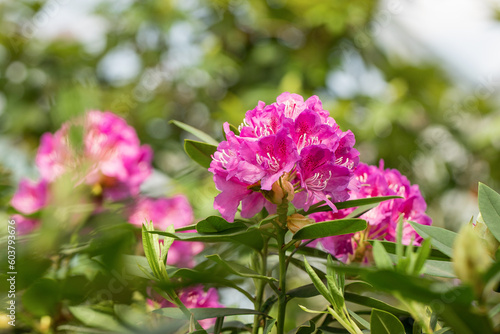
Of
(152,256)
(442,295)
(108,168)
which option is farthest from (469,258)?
(108,168)

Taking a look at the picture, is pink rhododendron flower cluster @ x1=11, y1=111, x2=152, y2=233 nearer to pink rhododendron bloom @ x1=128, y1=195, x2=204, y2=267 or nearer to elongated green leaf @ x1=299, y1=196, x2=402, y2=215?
pink rhododendron bloom @ x1=128, y1=195, x2=204, y2=267

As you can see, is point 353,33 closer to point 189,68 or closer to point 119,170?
point 189,68

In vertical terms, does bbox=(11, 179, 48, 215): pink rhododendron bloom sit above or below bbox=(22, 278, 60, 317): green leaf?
below

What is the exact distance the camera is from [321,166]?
436 millimetres

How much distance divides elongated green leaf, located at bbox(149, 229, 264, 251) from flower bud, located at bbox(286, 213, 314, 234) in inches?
1.1

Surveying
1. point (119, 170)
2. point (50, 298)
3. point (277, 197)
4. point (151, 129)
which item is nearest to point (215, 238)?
point (277, 197)

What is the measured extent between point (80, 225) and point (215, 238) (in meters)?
0.16

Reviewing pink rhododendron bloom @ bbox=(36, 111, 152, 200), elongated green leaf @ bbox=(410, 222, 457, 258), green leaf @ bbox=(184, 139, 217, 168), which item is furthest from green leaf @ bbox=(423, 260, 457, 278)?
pink rhododendron bloom @ bbox=(36, 111, 152, 200)

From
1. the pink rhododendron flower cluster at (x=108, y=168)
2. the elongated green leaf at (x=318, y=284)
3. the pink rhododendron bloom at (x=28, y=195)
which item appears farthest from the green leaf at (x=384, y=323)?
the pink rhododendron bloom at (x=28, y=195)

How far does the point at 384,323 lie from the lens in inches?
14.1

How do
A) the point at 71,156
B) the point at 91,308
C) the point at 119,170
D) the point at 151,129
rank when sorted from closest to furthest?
the point at 71,156 < the point at 91,308 < the point at 119,170 < the point at 151,129

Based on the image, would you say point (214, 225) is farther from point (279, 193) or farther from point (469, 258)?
point (469, 258)

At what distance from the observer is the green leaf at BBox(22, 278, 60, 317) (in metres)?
0.23

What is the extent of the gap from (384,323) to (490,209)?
0.12 metres
